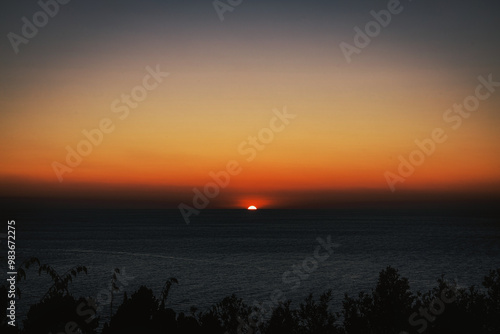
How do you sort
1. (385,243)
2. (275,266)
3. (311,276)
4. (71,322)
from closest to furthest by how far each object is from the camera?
(71,322) < (311,276) < (275,266) < (385,243)

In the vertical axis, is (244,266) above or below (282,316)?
above

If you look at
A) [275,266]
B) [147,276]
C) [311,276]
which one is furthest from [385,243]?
[147,276]

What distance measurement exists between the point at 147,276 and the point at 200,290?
19879 mm

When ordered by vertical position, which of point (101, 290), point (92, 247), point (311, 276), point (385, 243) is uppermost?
point (385, 243)

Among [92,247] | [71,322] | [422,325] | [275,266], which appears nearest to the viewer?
[71,322]

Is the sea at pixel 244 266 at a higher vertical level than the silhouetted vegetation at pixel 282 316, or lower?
higher

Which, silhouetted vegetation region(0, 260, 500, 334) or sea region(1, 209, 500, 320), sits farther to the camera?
sea region(1, 209, 500, 320)

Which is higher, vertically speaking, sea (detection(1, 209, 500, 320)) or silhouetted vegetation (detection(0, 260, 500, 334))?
sea (detection(1, 209, 500, 320))

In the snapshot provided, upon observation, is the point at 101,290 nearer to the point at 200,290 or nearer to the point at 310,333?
the point at 200,290

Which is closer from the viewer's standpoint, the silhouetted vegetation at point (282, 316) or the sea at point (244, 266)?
the silhouetted vegetation at point (282, 316)

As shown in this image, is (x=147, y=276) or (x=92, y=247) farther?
(x=92, y=247)

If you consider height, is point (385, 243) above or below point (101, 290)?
above

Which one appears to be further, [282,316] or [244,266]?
[244,266]

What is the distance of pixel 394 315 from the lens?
29297 mm
